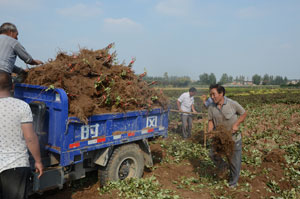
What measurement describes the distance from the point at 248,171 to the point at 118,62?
4250 mm

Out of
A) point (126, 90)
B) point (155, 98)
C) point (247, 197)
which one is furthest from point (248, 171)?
point (126, 90)

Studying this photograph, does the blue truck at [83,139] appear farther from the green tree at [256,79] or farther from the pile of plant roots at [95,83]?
the green tree at [256,79]

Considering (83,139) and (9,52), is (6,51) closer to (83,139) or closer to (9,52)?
(9,52)

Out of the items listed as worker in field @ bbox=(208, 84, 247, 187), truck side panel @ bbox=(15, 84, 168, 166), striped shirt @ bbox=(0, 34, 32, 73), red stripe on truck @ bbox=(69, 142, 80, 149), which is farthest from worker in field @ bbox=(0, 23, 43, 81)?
worker in field @ bbox=(208, 84, 247, 187)

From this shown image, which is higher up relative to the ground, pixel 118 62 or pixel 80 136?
pixel 118 62

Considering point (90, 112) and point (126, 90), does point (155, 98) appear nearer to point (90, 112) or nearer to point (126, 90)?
point (126, 90)

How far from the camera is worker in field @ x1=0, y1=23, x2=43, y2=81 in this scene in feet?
13.1

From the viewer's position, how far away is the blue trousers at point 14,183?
2.46m

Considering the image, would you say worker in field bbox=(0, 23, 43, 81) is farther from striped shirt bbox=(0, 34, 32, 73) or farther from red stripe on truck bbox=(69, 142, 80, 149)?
red stripe on truck bbox=(69, 142, 80, 149)

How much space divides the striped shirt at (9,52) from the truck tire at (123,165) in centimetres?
240

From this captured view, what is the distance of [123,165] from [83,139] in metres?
1.28

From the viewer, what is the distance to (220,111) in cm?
534

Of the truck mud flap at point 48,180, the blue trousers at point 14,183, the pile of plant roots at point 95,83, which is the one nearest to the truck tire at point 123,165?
the pile of plant roots at point 95,83

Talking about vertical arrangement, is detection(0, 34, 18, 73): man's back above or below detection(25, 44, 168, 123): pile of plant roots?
above
